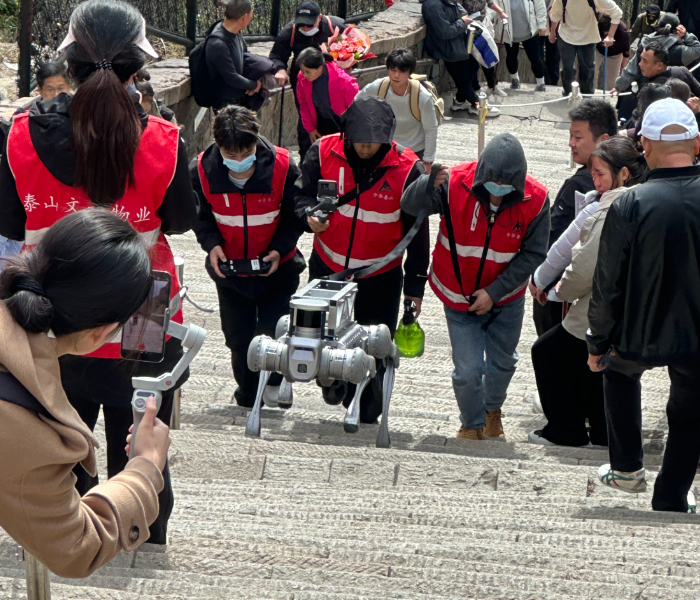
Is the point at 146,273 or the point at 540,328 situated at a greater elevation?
the point at 146,273

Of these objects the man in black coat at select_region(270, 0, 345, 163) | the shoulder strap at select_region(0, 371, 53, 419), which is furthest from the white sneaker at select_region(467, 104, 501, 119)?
the shoulder strap at select_region(0, 371, 53, 419)

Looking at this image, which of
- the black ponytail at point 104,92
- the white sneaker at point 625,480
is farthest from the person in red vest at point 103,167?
the white sneaker at point 625,480

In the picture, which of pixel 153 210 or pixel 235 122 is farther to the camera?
pixel 235 122

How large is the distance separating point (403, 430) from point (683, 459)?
1889 millimetres

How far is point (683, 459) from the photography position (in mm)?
4387

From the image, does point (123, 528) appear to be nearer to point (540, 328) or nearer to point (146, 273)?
point (146, 273)

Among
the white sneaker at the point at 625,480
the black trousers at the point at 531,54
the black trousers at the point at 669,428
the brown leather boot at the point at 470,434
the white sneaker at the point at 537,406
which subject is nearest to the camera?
the black trousers at the point at 669,428

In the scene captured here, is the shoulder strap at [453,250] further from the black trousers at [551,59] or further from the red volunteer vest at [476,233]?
the black trousers at [551,59]

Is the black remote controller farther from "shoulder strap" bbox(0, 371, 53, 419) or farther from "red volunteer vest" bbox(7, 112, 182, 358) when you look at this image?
"shoulder strap" bbox(0, 371, 53, 419)

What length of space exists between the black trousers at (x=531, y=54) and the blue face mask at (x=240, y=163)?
10664mm

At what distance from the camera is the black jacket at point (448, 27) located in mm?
13719

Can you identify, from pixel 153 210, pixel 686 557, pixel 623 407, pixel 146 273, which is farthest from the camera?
pixel 623 407

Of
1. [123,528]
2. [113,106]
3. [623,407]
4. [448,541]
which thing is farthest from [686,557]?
[113,106]

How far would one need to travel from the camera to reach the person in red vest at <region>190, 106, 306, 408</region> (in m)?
5.57
